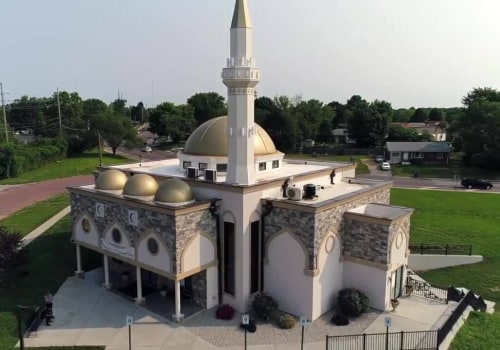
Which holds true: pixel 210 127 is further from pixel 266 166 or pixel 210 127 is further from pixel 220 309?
pixel 220 309

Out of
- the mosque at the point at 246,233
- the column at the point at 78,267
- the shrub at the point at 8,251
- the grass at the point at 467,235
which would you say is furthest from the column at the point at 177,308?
the grass at the point at 467,235

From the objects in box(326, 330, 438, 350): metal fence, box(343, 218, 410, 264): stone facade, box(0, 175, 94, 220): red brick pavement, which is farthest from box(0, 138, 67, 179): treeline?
box(326, 330, 438, 350): metal fence

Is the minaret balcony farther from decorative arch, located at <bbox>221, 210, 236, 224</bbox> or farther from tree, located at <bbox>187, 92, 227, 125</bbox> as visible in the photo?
tree, located at <bbox>187, 92, 227, 125</bbox>

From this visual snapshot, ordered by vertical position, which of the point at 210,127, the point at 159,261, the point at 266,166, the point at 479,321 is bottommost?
the point at 479,321

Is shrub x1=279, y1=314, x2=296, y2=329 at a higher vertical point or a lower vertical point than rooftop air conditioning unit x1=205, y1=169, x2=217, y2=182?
lower

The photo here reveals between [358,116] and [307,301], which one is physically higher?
[358,116]

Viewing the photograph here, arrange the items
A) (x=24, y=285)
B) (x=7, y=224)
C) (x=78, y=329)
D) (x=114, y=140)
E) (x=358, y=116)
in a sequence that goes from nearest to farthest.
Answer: (x=78, y=329) → (x=24, y=285) → (x=7, y=224) → (x=114, y=140) → (x=358, y=116)

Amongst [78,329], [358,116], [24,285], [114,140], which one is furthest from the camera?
[358,116]

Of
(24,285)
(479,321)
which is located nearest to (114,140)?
(24,285)
